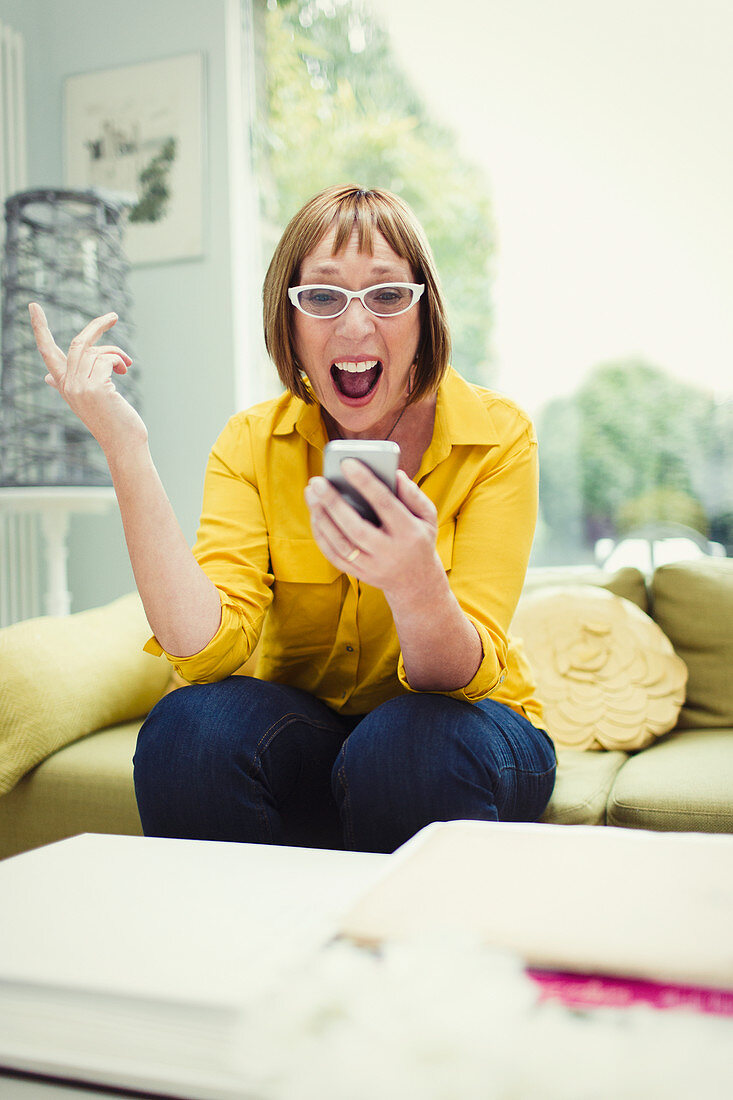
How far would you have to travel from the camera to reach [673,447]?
2465mm

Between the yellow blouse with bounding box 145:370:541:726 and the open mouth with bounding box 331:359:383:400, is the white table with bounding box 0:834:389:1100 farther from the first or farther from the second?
the open mouth with bounding box 331:359:383:400

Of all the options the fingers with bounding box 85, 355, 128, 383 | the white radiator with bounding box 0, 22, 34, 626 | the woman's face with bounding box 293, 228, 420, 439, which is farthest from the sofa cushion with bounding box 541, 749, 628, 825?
the white radiator with bounding box 0, 22, 34, 626

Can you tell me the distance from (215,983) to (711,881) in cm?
28

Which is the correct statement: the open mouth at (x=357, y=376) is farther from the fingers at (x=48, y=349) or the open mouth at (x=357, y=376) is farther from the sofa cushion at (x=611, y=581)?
the sofa cushion at (x=611, y=581)

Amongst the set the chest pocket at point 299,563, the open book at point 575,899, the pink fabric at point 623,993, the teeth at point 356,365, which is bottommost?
the pink fabric at point 623,993

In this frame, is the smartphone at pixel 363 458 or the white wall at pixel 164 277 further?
the white wall at pixel 164 277

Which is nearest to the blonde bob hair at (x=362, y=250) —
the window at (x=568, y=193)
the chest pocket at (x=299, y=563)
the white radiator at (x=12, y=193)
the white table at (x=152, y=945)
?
the chest pocket at (x=299, y=563)

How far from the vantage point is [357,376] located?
1152 millimetres

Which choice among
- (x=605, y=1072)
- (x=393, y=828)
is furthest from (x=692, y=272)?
(x=605, y=1072)

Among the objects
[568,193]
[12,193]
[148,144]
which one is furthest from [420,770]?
[12,193]

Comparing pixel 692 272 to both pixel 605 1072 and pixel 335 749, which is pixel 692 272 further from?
pixel 605 1072

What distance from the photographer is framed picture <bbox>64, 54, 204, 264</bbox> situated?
8.45 feet

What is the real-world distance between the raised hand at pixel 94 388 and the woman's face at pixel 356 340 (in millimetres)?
275

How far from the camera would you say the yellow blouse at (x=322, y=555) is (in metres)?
1.11
